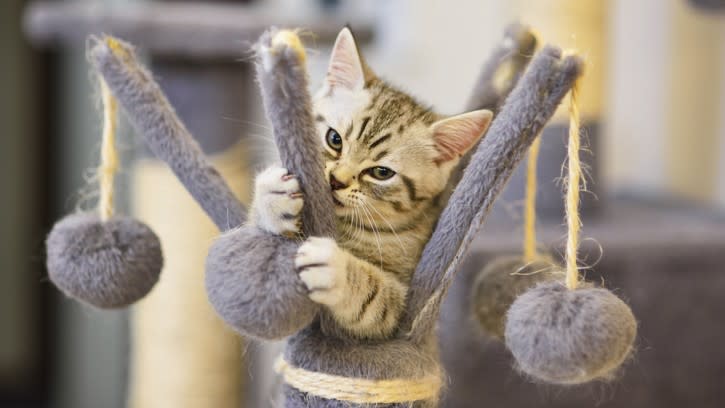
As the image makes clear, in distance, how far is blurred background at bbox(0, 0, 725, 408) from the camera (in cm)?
105

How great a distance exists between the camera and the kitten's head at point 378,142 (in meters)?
0.58

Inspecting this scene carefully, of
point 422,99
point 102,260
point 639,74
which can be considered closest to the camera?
point 102,260

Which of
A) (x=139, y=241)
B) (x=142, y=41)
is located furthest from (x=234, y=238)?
(x=142, y=41)

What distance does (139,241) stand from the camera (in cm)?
57

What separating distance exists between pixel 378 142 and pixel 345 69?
81 millimetres

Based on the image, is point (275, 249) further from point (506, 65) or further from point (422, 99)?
point (422, 99)

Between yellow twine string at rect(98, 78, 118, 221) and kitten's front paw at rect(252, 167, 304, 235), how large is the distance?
0.16 metres

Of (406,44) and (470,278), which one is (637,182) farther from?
(470,278)

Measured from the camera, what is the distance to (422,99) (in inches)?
49.4

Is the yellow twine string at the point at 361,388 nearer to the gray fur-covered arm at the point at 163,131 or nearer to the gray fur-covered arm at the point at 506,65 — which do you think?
the gray fur-covered arm at the point at 163,131

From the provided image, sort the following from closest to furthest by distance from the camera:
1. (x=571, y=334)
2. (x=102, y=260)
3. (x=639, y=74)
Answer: (x=571, y=334) → (x=102, y=260) → (x=639, y=74)

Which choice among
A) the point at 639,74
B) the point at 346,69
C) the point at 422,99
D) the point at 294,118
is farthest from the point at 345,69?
the point at 639,74

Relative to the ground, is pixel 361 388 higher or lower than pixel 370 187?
lower

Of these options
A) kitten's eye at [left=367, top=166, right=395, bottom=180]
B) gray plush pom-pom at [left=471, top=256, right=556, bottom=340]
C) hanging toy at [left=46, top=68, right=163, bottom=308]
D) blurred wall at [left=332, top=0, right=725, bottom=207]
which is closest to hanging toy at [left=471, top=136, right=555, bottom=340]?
gray plush pom-pom at [left=471, top=256, right=556, bottom=340]
